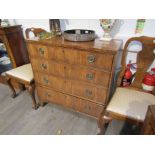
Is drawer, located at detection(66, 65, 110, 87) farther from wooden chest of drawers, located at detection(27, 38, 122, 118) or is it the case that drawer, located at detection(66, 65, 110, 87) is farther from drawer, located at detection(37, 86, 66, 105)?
drawer, located at detection(37, 86, 66, 105)

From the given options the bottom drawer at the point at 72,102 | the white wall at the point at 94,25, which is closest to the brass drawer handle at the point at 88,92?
the bottom drawer at the point at 72,102

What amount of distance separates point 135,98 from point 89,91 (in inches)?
19.1

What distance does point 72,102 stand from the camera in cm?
171

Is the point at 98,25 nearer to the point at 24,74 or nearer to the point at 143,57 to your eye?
the point at 143,57

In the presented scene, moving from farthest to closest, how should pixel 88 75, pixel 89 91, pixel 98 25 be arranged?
pixel 98 25 < pixel 89 91 < pixel 88 75

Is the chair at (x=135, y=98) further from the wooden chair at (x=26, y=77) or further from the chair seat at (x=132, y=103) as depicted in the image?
the wooden chair at (x=26, y=77)

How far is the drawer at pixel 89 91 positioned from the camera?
1430mm

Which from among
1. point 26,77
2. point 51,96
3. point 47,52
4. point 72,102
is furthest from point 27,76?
point 72,102

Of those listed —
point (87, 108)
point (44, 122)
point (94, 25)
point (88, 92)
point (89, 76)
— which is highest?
point (94, 25)

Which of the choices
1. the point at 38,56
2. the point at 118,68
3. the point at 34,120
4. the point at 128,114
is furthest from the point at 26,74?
the point at 128,114

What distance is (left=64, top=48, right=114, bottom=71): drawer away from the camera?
1.21 m
